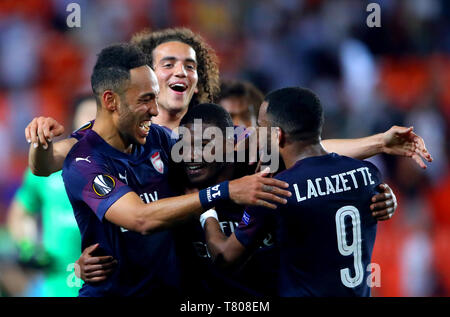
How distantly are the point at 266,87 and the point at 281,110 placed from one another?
453 centimetres


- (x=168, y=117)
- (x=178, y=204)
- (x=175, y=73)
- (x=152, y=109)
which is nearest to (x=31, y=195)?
(x=168, y=117)

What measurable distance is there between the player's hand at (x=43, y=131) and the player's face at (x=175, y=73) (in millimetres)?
1048

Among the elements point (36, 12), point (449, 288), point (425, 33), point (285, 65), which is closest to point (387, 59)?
point (425, 33)

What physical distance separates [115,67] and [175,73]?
0.94 m

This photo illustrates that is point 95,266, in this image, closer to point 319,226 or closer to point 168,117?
Result: point 319,226

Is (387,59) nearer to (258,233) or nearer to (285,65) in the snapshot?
(285,65)

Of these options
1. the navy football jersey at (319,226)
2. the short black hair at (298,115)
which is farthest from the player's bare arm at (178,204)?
the short black hair at (298,115)

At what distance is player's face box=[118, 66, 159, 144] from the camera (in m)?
3.20

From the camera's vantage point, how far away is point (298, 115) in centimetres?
296

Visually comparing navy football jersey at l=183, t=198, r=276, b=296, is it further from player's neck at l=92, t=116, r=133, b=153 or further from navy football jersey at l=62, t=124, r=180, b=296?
player's neck at l=92, t=116, r=133, b=153

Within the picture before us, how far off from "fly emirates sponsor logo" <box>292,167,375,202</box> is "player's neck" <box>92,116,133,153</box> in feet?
3.10

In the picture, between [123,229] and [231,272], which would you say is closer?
[123,229]

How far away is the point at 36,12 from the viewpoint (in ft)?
27.3

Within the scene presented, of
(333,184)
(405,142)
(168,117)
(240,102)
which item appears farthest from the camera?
(240,102)
